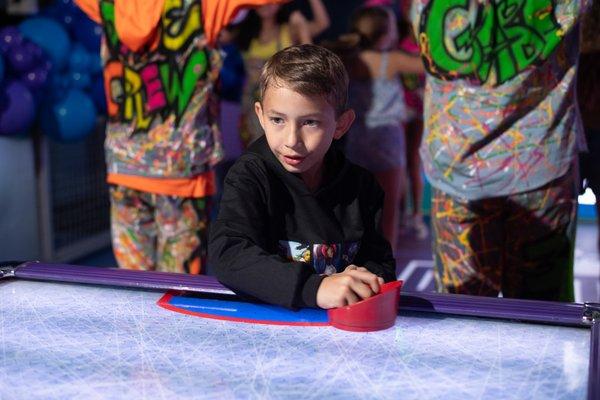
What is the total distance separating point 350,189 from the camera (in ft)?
4.44

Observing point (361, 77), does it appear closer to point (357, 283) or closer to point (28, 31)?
point (28, 31)

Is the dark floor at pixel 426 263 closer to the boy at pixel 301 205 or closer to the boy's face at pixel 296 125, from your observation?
the boy at pixel 301 205

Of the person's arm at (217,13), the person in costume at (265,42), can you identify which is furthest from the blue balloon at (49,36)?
the person's arm at (217,13)

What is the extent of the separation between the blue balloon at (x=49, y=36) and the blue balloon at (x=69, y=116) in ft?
0.47

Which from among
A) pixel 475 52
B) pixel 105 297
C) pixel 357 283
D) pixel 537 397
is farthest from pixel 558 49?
pixel 105 297

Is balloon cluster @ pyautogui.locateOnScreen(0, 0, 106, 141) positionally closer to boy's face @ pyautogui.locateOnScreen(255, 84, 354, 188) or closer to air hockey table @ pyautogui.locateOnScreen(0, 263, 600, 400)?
air hockey table @ pyautogui.locateOnScreen(0, 263, 600, 400)

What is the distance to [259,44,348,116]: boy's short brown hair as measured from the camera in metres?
1.18

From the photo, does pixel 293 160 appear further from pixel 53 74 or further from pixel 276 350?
pixel 53 74

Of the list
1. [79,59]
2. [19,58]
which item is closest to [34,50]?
[19,58]

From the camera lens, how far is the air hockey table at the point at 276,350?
0.90 metres

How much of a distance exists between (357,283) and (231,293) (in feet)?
0.83

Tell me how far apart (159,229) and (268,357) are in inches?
45.5

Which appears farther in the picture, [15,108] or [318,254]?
[15,108]

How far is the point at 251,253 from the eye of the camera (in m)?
1.15
